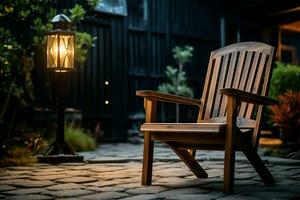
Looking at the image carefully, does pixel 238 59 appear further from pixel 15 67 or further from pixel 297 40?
pixel 297 40

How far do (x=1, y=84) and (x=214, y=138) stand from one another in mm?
4336

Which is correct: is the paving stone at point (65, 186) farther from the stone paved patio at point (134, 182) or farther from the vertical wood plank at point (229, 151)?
the vertical wood plank at point (229, 151)

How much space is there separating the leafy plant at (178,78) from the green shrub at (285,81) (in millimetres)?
2355

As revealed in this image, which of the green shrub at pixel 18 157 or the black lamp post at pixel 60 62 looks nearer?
the green shrub at pixel 18 157

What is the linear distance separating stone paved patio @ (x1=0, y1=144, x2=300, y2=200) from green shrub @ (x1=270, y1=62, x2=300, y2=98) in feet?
10.5

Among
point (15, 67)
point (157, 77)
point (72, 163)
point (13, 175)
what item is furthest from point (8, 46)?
point (157, 77)

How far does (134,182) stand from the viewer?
12.3 ft

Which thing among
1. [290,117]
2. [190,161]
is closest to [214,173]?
[190,161]

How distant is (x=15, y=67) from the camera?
22.3 ft

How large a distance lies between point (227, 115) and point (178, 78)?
7.12 meters

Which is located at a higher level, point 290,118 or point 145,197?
point 290,118

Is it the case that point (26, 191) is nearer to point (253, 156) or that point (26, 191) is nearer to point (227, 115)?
point (227, 115)

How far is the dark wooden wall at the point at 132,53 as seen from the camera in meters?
9.26

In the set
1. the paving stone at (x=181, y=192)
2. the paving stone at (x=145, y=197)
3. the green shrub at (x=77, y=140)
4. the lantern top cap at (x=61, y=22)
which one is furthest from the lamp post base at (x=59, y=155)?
the paving stone at (x=145, y=197)
